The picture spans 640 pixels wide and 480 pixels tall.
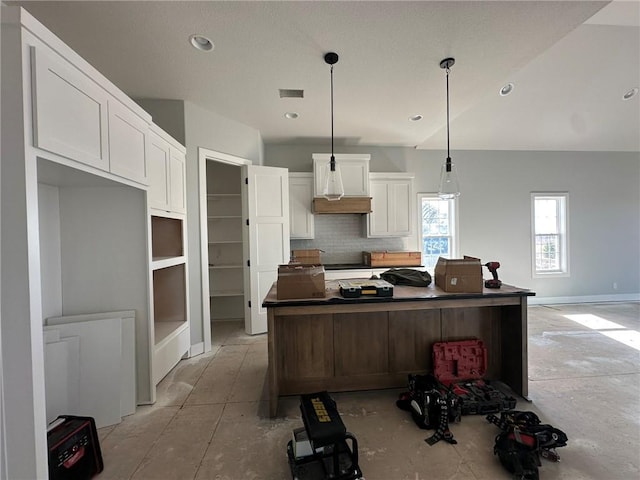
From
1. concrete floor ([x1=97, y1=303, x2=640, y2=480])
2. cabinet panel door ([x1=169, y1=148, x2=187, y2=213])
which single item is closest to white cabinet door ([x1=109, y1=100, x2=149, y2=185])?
cabinet panel door ([x1=169, y1=148, x2=187, y2=213])

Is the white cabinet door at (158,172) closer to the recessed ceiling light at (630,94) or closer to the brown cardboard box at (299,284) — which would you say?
the brown cardboard box at (299,284)

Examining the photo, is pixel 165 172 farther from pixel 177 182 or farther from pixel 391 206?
pixel 391 206

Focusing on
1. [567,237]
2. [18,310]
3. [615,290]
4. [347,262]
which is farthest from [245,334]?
[615,290]

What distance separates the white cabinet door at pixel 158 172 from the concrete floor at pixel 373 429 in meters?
1.72

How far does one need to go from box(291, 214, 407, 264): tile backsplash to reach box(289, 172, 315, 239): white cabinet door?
0.32 meters

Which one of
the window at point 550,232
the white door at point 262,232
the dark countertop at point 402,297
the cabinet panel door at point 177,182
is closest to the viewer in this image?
the dark countertop at point 402,297

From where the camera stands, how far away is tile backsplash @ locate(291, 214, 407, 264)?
15.8ft

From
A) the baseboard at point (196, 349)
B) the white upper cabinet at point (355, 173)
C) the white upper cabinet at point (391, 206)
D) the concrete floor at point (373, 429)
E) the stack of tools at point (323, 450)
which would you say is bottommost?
the concrete floor at point (373, 429)

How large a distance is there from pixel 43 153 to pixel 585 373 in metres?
4.44

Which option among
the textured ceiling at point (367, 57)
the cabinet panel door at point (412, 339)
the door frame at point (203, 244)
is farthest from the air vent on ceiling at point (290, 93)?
the cabinet panel door at point (412, 339)

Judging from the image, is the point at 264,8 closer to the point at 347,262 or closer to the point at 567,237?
the point at 347,262

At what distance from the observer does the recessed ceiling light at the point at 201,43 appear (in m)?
2.17

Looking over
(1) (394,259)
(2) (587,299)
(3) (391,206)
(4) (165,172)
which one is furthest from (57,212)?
(2) (587,299)

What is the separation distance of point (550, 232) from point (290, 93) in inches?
219
